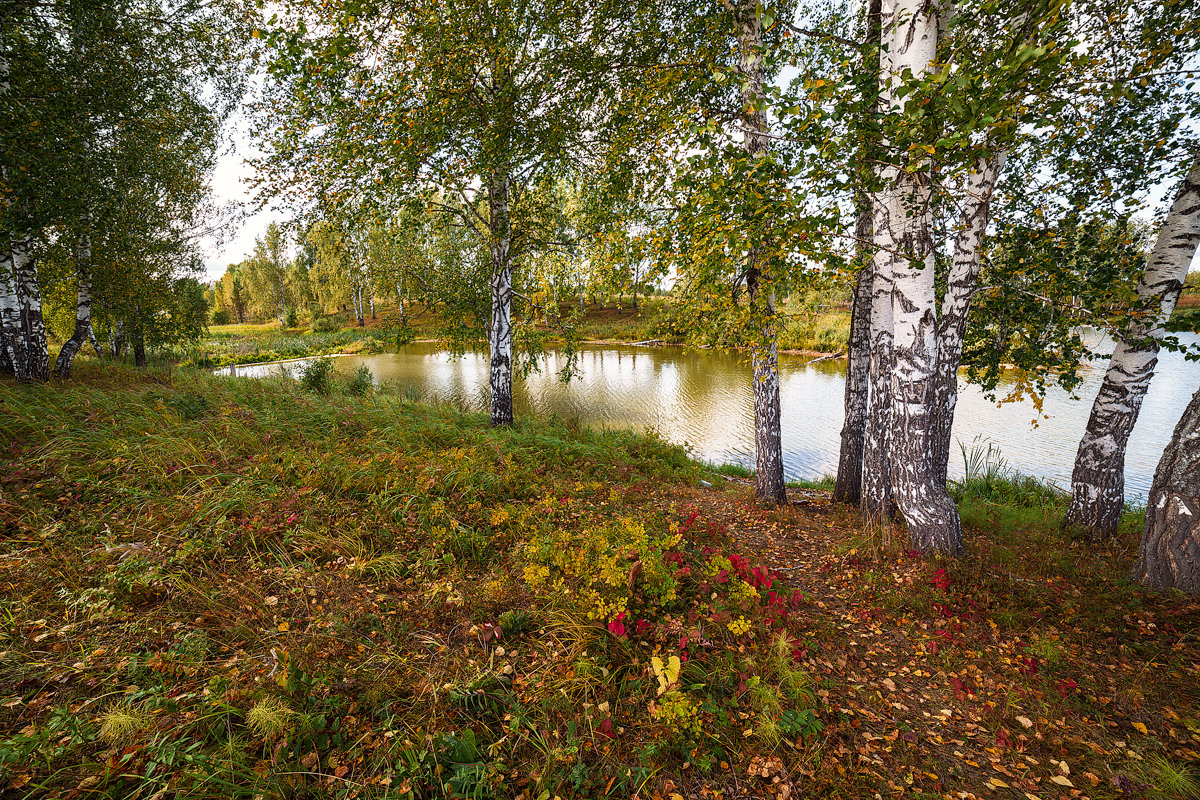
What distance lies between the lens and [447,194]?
7.96m

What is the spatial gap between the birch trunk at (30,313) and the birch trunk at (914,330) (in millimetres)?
14076

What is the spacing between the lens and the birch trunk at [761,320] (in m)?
5.44

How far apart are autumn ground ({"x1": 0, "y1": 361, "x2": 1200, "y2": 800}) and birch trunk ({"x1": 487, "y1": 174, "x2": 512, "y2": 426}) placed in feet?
13.0

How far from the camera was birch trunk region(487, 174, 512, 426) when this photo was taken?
8406 mm

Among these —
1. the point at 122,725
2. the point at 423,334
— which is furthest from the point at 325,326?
the point at 122,725

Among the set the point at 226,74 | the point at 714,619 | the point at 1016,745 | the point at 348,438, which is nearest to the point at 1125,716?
the point at 1016,745

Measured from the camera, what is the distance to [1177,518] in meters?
3.78

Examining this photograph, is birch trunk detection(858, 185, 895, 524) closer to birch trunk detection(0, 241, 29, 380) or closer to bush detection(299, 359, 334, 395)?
bush detection(299, 359, 334, 395)

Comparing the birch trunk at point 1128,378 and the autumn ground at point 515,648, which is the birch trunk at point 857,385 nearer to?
the autumn ground at point 515,648

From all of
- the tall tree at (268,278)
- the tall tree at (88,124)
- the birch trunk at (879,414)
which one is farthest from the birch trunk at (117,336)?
the tall tree at (268,278)

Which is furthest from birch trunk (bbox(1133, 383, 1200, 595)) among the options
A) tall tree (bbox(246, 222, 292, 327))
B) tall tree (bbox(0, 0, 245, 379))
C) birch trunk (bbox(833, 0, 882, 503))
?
tall tree (bbox(246, 222, 292, 327))

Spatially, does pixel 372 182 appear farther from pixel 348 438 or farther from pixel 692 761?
pixel 692 761

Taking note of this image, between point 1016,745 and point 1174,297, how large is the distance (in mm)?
5742

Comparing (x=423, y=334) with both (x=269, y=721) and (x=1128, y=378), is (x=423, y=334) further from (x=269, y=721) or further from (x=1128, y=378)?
(x=1128, y=378)
